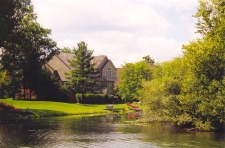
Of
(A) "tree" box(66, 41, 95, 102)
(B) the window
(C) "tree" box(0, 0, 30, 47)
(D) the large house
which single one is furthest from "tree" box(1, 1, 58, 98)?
(B) the window

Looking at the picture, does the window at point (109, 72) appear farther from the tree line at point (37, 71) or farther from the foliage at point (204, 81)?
the foliage at point (204, 81)

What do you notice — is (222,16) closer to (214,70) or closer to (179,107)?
(214,70)

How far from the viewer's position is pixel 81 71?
78.1 meters

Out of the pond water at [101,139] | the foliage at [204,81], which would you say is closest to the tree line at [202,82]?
the foliage at [204,81]

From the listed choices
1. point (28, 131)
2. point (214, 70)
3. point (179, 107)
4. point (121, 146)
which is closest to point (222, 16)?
point (214, 70)

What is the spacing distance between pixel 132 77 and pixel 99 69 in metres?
9.31

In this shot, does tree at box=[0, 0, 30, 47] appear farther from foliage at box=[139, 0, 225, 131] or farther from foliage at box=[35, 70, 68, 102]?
foliage at box=[35, 70, 68, 102]

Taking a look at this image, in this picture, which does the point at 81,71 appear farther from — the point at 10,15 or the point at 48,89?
the point at 10,15

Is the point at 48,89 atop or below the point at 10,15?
below

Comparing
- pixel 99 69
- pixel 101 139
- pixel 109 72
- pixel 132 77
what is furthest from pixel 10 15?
pixel 109 72

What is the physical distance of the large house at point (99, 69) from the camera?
277 feet

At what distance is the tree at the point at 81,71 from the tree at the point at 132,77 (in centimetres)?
1203

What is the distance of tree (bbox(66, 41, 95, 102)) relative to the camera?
7669cm

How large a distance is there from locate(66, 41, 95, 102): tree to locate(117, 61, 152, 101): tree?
1203cm
